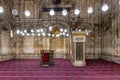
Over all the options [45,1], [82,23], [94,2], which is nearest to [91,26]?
[82,23]

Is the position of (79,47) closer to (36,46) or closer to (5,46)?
(36,46)

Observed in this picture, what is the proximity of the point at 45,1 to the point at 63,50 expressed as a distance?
4.46 meters

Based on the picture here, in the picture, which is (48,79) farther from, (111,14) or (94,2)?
(94,2)

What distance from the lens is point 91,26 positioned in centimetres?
1588

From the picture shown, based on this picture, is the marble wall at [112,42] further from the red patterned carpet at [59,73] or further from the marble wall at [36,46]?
the red patterned carpet at [59,73]

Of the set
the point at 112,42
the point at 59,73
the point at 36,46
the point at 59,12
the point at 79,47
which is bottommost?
the point at 59,73

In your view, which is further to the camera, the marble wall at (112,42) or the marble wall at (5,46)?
the marble wall at (5,46)

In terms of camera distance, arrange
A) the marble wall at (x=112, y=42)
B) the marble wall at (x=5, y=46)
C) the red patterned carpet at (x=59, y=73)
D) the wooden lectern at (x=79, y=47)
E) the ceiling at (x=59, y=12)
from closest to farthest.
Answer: the red patterned carpet at (x=59, y=73) → the wooden lectern at (x=79, y=47) → the marble wall at (x=112, y=42) → the marble wall at (x=5, y=46) → the ceiling at (x=59, y=12)

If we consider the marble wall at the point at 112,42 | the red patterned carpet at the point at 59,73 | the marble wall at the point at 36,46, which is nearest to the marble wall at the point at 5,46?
the marble wall at the point at 36,46

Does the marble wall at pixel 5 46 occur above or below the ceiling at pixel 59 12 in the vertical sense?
below

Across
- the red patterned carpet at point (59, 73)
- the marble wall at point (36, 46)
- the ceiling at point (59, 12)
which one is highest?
the ceiling at point (59, 12)

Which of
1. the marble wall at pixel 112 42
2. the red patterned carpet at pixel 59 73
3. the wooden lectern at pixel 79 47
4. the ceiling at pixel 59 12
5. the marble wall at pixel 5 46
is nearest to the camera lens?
the red patterned carpet at pixel 59 73

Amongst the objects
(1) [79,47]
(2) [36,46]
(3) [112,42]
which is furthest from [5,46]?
(3) [112,42]

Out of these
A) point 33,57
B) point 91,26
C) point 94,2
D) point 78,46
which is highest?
point 94,2
